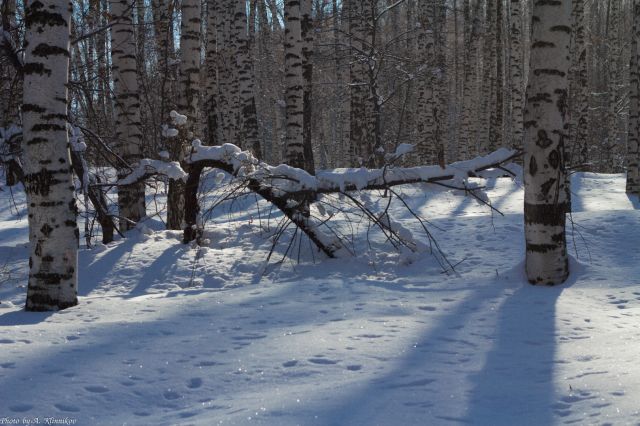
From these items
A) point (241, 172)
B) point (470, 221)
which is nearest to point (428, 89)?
point (470, 221)

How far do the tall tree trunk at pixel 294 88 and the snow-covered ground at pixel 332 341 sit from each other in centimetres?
252

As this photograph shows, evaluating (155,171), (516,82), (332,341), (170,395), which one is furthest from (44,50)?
(516,82)

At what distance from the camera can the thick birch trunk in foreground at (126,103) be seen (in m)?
7.68

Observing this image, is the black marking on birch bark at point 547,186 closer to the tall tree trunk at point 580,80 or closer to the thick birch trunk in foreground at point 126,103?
the thick birch trunk in foreground at point 126,103

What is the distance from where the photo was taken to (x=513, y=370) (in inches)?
113

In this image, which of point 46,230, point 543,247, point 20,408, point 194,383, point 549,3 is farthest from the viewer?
point 543,247

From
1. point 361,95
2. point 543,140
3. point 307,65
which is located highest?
point 307,65

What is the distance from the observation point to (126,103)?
7.79 meters

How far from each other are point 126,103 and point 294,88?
8.38 feet

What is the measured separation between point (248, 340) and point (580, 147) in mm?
13629

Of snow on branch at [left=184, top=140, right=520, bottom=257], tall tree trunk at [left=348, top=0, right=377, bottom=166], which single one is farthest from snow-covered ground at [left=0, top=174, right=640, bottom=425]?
tall tree trunk at [left=348, top=0, right=377, bottom=166]

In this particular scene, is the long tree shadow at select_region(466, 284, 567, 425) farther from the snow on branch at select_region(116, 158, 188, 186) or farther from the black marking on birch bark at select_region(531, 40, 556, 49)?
the snow on branch at select_region(116, 158, 188, 186)

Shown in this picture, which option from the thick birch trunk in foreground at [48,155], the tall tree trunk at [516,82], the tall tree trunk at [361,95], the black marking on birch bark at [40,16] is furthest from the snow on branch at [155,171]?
the tall tree trunk at [516,82]

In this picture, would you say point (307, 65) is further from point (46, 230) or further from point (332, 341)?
point (332, 341)
